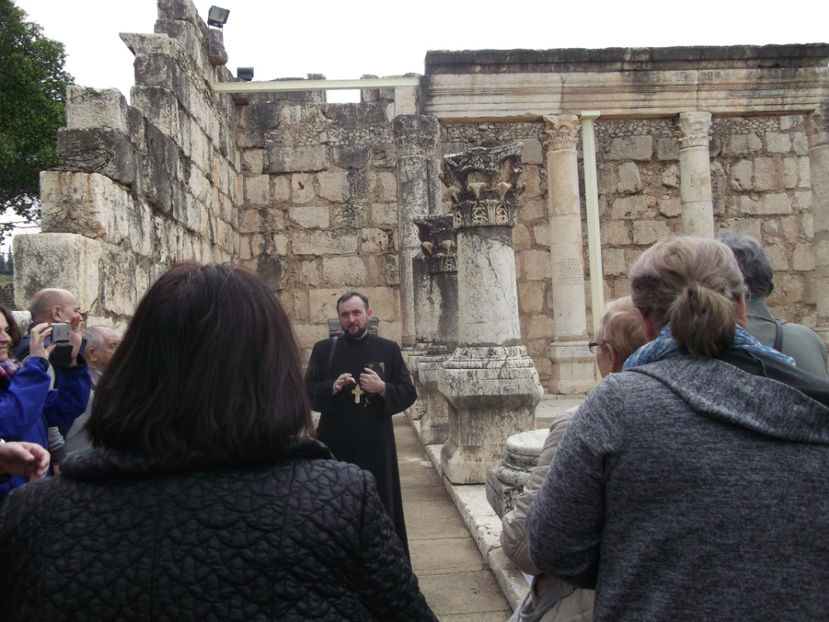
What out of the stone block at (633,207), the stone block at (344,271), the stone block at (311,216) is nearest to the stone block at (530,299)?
the stone block at (633,207)

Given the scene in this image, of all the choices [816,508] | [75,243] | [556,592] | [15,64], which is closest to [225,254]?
[75,243]

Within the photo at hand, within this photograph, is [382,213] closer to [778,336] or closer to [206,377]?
[778,336]

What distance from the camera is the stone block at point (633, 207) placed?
12562 mm

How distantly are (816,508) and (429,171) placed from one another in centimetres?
938

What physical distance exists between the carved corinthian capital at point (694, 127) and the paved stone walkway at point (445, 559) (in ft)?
24.1

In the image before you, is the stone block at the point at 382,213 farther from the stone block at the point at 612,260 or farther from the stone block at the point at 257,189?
the stone block at the point at 612,260

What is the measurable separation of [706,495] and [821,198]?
38.4ft

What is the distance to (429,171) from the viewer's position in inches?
416

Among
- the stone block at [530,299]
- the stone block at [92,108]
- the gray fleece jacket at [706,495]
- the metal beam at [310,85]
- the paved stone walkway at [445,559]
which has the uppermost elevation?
the metal beam at [310,85]

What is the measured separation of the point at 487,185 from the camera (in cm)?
585

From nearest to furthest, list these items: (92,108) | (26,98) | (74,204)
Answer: (74,204)
(92,108)
(26,98)

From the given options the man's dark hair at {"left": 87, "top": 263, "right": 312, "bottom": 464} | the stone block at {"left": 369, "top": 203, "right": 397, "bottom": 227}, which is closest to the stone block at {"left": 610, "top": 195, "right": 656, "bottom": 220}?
the stone block at {"left": 369, "top": 203, "right": 397, "bottom": 227}

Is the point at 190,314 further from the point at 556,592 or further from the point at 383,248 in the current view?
the point at 383,248

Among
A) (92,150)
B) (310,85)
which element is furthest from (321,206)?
(92,150)
